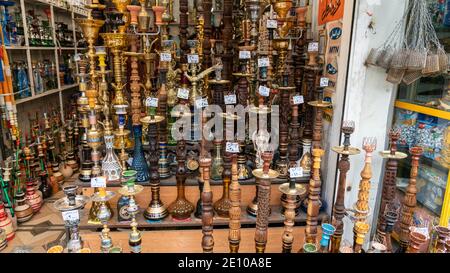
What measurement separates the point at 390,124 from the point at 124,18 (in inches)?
68.5

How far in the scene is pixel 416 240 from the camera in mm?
1322

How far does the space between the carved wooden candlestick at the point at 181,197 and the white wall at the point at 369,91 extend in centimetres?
89

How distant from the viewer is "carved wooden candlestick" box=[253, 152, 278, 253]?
1.29m

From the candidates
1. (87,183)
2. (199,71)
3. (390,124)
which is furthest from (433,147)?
(87,183)

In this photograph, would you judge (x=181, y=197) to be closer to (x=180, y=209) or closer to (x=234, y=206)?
(x=180, y=209)

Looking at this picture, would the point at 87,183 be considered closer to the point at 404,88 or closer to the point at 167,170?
the point at 167,170

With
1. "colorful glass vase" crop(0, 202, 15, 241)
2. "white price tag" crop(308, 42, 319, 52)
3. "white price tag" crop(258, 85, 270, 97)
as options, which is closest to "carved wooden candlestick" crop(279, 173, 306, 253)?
"white price tag" crop(258, 85, 270, 97)

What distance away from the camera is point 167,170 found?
6.43ft

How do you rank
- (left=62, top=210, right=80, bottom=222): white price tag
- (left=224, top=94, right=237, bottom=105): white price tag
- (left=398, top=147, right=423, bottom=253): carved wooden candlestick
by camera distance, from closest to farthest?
(left=62, top=210, right=80, bottom=222): white price tag, (left=398, top=147, right=423, bottom=253): carved wooden candlestick, (left=224, top=94, right=237, bottom=105): white price tag

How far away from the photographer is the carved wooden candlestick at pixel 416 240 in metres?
1.32

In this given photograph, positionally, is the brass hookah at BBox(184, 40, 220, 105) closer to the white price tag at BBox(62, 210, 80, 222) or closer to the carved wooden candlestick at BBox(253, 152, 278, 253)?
the carved wooden candlestick at BBox(253, 152, 278, 253)

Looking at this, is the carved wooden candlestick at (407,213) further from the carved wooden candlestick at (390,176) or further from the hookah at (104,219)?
the hookah at (104,219)

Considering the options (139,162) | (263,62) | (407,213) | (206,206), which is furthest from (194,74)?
(407,213)

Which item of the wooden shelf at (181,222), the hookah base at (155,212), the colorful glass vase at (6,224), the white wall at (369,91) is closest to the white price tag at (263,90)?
the white wall at (369,91)
